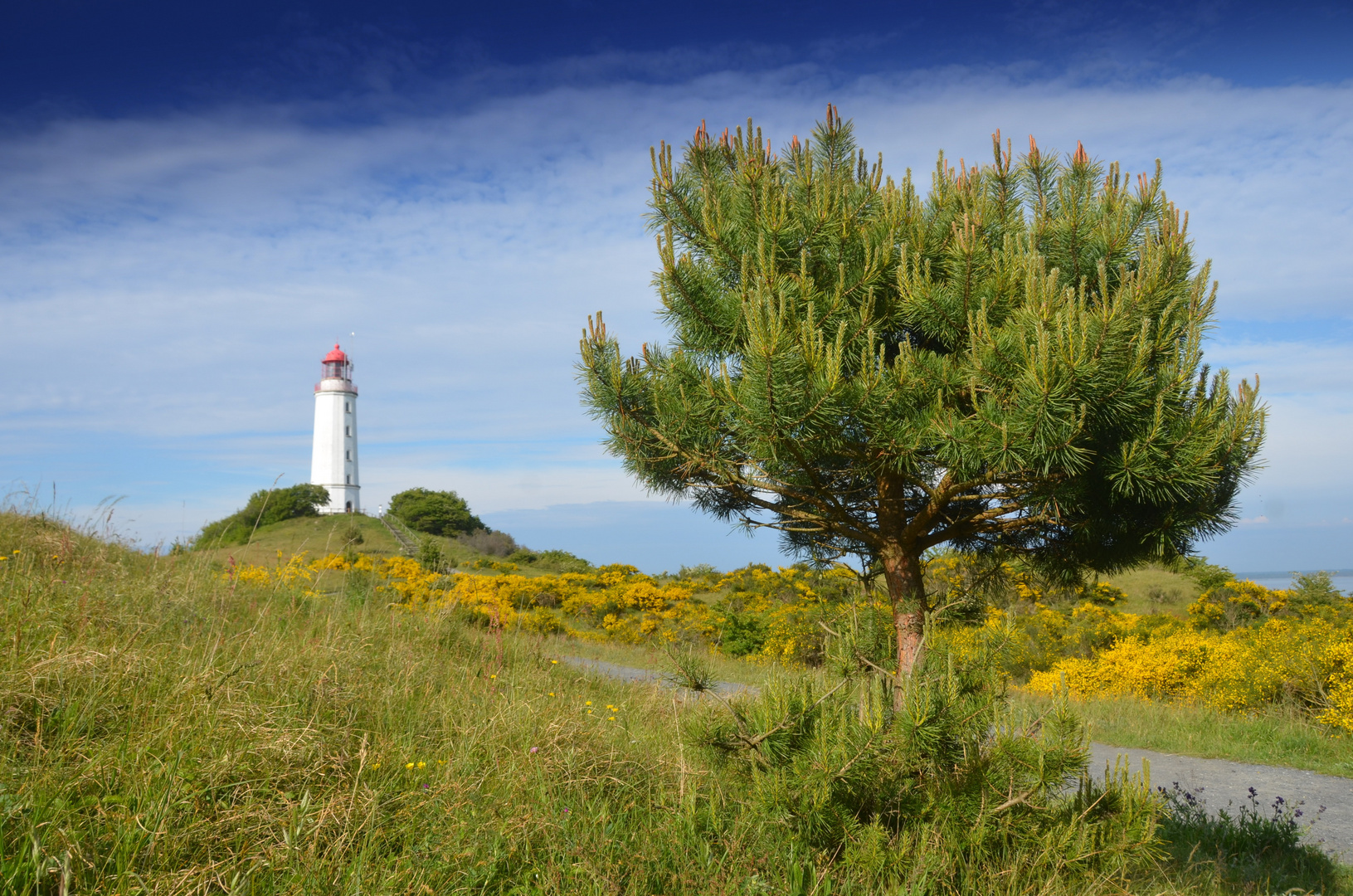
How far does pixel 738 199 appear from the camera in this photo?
470cm

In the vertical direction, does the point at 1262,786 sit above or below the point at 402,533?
below

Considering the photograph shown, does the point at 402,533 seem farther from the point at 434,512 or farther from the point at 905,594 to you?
the point at 905,594

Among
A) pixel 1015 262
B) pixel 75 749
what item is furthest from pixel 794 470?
pixel 75 749

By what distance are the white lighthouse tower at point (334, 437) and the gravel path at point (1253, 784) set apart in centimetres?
3474

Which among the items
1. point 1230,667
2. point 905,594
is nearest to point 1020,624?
point 1230,667

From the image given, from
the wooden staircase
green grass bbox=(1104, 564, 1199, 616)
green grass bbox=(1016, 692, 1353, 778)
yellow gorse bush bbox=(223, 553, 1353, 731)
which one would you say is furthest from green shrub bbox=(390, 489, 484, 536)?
green grass bbox=(1016, 692, 1353, 778)

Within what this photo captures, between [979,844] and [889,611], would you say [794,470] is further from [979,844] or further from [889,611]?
[979,844]

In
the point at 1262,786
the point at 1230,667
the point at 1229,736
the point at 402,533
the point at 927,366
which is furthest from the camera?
the point at 402,533

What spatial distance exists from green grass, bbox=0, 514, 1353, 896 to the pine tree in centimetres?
114

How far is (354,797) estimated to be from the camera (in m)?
2.68

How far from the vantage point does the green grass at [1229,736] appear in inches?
286

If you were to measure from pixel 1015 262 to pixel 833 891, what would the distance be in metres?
3.33

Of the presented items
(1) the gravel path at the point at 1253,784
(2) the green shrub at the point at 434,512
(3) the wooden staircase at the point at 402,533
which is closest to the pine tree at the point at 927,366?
(1) the gravel path at the point at 1253,784

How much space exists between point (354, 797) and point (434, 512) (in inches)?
1287
